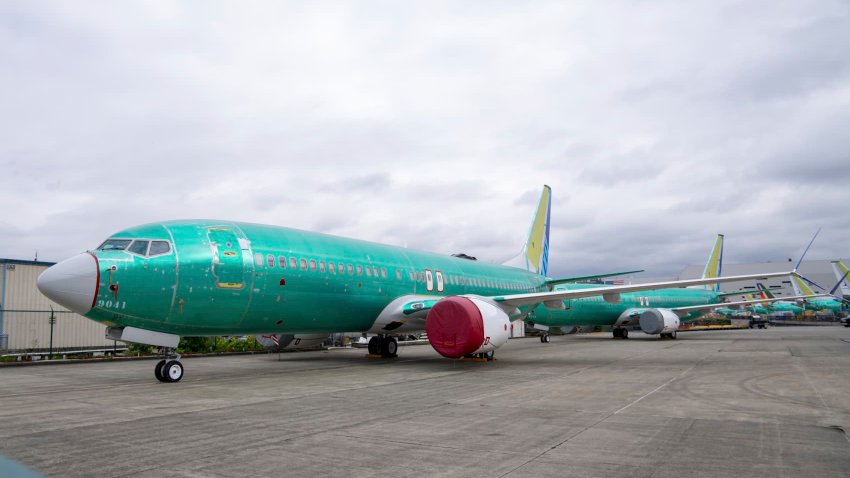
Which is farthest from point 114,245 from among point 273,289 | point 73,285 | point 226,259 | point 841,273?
point 841,273

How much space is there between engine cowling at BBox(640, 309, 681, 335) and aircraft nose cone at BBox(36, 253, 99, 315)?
30603mm

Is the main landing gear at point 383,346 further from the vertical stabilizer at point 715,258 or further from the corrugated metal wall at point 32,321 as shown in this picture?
the vertical stabilizer at point 715,258

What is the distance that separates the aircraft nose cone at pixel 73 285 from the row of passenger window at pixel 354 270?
3561 millimetres

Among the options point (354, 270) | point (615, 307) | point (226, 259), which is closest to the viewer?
point (226, 259)

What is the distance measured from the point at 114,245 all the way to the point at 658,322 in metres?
30.1

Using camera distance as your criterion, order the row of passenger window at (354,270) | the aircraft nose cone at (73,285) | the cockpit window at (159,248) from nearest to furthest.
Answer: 1. the aircraft nose cone at (73,285)
2. the cockpit window at (159,248)
3. the row of passenger window at (354,270)

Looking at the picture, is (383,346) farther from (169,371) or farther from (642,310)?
(642,310)

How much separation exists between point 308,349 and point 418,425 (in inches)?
743

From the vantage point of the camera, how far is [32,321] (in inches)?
883

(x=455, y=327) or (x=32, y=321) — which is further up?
(x=32, y=321)

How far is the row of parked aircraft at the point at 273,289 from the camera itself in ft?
36.8

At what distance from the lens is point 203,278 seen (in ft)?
40.1

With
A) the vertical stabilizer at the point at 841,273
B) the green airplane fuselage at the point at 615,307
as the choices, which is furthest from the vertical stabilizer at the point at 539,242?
the vertical stabilizer at the point at 841,273

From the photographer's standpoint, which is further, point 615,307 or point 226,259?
point 615,307
